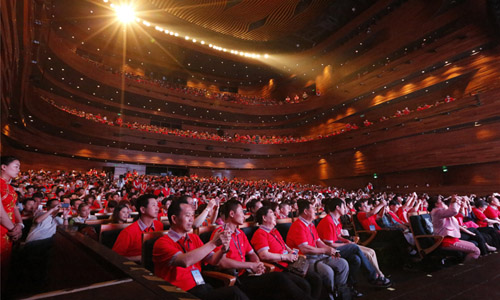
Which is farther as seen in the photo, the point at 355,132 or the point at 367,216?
the point at 355,132

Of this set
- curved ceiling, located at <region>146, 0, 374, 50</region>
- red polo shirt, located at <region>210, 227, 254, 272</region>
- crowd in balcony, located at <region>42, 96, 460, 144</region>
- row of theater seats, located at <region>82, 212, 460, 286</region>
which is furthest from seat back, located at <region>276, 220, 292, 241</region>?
curved ceiling, located at <region>146, 0, 374, 50</region>

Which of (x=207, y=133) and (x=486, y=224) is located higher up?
(x=207, y=133)

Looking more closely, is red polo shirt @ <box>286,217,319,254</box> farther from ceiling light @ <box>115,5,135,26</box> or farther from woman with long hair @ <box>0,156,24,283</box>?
ceiling light @ <box>115,5,135,26</box>

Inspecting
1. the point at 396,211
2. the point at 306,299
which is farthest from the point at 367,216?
the point at 306,299

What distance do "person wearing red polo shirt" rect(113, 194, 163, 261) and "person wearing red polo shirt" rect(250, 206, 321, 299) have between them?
1090 mm

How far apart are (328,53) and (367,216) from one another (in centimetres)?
1824

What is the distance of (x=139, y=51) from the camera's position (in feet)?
68.6

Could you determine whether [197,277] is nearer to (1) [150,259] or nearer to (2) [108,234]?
(1) [150,259]

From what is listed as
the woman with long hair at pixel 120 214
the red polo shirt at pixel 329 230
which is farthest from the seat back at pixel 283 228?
the woman with long hair at pixel 120 214

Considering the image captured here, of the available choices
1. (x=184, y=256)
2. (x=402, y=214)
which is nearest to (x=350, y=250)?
(x=184, y=256)

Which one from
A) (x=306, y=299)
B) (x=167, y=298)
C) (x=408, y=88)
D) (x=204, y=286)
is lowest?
(x=306, y=299)

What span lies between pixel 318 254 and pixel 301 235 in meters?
0.26

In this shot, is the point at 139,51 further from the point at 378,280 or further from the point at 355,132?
the point at 378,280

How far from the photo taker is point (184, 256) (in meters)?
1.74
